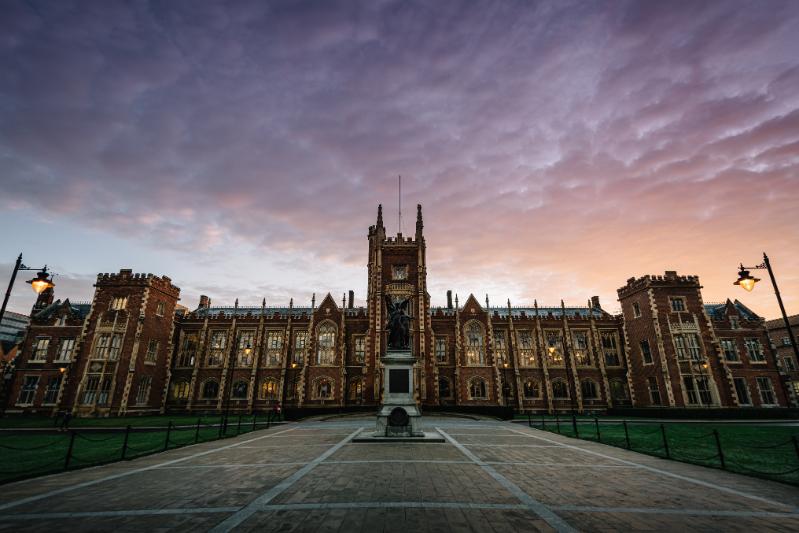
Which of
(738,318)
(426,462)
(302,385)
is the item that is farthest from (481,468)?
(738,318)

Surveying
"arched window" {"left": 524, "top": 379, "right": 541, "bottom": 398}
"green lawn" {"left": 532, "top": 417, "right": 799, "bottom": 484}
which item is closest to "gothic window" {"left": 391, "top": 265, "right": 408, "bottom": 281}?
"arched window" {"left": 524, "top": 379, "right": 541, "bottom": 398}

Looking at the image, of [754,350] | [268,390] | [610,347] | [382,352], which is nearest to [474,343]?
[382,352]

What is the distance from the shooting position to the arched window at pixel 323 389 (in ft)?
129

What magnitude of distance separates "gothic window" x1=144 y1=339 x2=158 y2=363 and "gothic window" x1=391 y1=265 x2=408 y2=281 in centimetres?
2813

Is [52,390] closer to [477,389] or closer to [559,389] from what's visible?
[477,389]

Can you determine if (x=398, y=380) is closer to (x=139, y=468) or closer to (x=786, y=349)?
(x=139, y=468)

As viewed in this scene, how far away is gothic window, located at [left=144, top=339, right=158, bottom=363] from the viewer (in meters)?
38.3

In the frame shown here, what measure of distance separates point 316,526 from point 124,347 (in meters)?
41.3

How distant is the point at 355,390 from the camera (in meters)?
41.1

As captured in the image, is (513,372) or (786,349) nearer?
(513,372)

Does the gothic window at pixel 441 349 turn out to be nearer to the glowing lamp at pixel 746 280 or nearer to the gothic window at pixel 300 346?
the gothic window at pixel 300 346

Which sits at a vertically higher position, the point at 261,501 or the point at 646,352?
the point at 646,352

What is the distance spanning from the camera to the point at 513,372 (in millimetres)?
42281

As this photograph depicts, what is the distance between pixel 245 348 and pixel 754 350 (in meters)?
58.9
